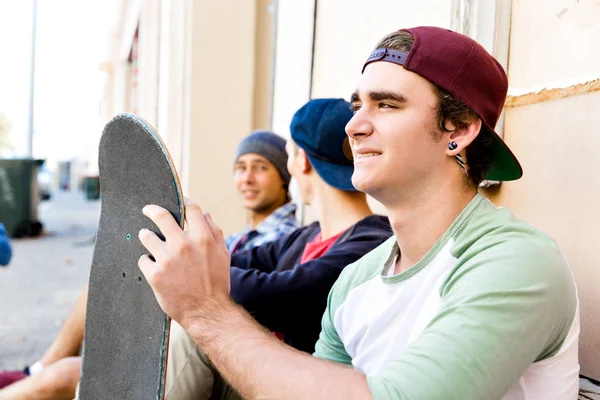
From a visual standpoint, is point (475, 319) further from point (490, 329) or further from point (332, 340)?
point (332, 340)

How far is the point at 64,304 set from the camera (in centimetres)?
638

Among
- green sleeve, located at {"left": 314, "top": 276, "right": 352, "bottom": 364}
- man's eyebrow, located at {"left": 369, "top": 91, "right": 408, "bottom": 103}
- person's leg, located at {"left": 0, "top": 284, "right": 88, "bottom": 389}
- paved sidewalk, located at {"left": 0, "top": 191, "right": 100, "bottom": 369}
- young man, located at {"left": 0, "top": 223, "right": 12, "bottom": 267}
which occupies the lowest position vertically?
paved sidewalk, located at {"left": 0, "top": 191, "right": 100, "bottom": 369}

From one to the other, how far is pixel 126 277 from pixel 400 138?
93 cm

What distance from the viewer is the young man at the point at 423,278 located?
122 cm

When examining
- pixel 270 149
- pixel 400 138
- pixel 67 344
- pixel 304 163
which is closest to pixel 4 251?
pixel 67 344

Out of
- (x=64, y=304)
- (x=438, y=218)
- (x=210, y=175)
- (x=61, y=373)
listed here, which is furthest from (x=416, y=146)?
(x=64, y=304)

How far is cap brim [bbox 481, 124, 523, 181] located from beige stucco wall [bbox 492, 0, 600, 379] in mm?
188

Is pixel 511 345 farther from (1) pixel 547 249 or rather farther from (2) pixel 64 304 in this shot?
(2) pixel 64 304

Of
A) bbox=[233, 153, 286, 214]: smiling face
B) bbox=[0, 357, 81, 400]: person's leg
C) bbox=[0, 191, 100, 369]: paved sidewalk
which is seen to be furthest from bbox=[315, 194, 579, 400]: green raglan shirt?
bbox=[0, 191, 100, 369]: paved sidewalk

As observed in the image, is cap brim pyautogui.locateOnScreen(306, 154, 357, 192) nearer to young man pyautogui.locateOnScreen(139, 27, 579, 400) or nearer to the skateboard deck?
young man pyautogui.locateOnScreen(139, 27, 579, 400)

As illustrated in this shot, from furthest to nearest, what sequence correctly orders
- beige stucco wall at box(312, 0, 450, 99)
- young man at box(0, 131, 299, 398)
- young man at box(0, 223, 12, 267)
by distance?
young man at box(0, 223, 12, 267), young man at box(0, 131, 299, 398), beige stucco wall at box(312, 0, 450, 99)

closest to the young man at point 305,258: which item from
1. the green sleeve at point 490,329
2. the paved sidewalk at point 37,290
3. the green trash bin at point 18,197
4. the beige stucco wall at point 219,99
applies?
the green sleeve at point 490,329

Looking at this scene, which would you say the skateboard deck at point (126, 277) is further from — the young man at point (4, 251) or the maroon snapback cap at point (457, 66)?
the young man at point (4, 251)

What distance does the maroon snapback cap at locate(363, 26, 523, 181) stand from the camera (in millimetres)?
1585
